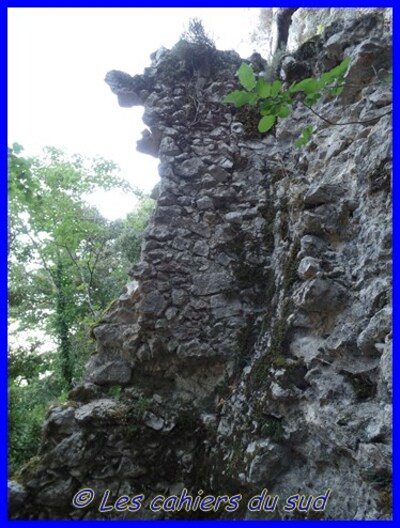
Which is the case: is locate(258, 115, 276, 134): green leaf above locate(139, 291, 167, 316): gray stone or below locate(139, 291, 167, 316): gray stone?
above

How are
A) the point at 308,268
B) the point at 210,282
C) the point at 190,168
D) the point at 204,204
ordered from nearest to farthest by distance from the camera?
1. the point at 308,268
2. the point at 210,282
3. the point at 204,204
4. the point at 190,168

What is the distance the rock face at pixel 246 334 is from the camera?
100 inches

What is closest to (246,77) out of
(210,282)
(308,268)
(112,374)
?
(308,268)

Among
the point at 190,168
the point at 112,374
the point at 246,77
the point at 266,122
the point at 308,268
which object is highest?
the point at 190,168

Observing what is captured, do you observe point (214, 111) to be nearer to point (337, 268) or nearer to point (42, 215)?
point (337, 268)

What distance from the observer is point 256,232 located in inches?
156

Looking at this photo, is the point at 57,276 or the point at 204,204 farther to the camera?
the point at 57,276

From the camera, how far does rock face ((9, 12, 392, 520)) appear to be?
255cm

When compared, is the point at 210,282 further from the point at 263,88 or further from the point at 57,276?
the point at 57,276

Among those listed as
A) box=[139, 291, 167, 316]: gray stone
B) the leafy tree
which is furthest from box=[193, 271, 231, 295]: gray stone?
the leafy tree

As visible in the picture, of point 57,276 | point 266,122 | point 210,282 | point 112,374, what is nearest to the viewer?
point 266,122

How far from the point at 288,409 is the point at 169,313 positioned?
55.2 inches

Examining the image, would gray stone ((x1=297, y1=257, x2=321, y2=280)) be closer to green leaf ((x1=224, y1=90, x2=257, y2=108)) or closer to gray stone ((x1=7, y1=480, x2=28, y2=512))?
green leaf ((x1=224, y1=90, x2=257, y2=108))

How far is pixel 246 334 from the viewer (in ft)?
11.6
